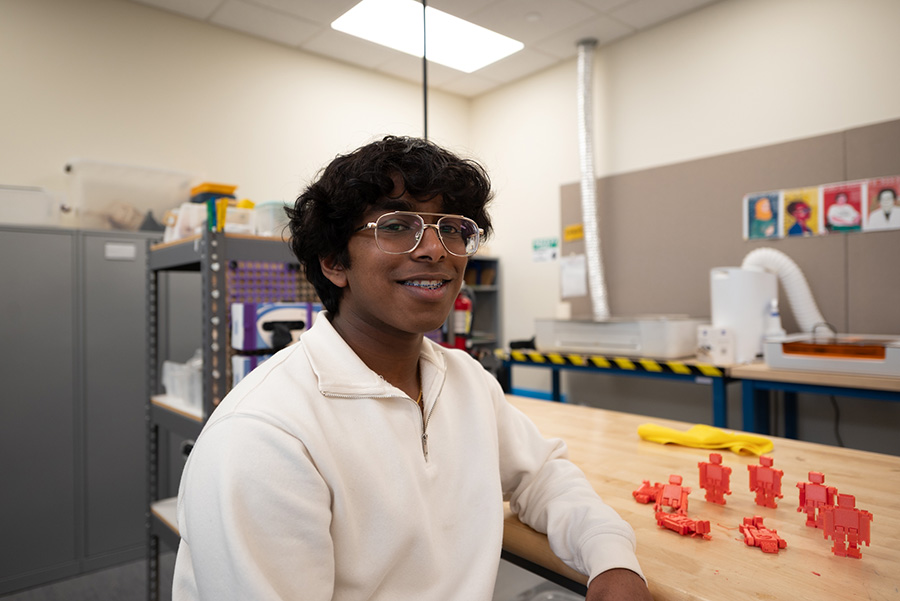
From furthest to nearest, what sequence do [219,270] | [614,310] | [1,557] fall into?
[614,310] < [1,557] < [219,270]

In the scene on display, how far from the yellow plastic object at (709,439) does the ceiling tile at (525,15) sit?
1.08 meters

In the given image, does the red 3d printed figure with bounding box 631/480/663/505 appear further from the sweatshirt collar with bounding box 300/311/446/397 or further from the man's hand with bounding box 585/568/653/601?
the sweatshirt collar with bounding box 300/311/446/397

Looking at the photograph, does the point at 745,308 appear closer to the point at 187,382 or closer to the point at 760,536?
the point at 760,536

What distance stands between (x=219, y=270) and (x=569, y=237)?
9.88ft

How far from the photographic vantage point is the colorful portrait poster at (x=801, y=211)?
117 inches

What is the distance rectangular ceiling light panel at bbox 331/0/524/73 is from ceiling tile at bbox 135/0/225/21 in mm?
2305

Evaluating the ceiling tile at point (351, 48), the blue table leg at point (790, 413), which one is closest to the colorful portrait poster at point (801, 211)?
the blue table leg at point (790, 413)

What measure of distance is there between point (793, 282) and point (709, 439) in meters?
1.88

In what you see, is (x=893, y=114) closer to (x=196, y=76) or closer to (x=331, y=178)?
(x=331, y=178)

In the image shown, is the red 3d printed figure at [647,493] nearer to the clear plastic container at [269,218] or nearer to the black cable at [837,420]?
the clear plastic container at [269,218]

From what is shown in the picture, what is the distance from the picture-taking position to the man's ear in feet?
3.05

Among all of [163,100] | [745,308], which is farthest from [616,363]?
[163,100]

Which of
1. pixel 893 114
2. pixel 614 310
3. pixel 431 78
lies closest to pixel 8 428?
pixel 431 78

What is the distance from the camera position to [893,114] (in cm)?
279
